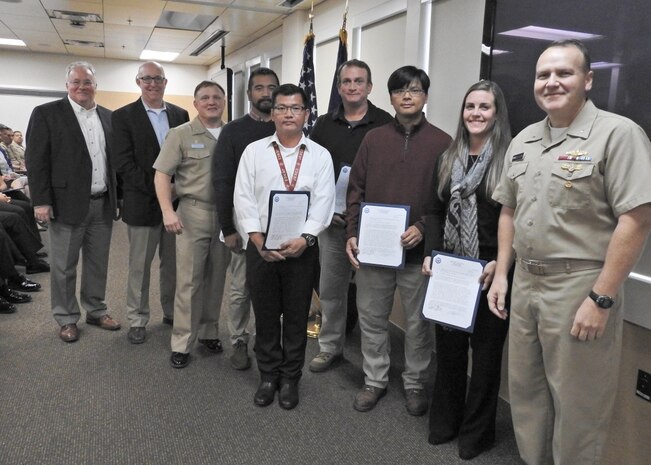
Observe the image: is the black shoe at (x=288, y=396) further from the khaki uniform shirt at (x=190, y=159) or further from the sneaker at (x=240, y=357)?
the khaki uniform shirt at (x=190, y=159)

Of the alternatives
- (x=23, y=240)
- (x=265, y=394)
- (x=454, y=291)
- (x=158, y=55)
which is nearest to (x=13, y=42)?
(x=158, y=55)

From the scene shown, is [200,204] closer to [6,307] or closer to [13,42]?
[6,307]

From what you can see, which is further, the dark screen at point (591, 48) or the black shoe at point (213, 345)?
the black shoe at point (213, 345)

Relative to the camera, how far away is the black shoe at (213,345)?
10.1 ft

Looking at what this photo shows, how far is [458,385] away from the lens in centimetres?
215

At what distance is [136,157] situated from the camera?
305 centimetres

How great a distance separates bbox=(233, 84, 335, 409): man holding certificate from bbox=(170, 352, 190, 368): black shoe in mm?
600

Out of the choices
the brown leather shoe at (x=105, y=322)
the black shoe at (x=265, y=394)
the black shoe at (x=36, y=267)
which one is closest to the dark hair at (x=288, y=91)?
the black shoe at (x=265, y=394)

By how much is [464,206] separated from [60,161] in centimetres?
243

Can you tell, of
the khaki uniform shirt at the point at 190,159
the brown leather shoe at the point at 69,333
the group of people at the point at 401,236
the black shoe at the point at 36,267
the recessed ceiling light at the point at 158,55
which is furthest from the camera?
the recessed ceiling light at the point at 158,55

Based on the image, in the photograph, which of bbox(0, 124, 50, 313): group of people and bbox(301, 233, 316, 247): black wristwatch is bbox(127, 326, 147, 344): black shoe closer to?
bbox(0, 124, 50, 313): group of people

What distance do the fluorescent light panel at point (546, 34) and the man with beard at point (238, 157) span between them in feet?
3.97

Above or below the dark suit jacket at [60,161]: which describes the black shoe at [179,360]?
below

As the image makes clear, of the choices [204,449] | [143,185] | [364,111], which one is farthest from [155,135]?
[204,449]
